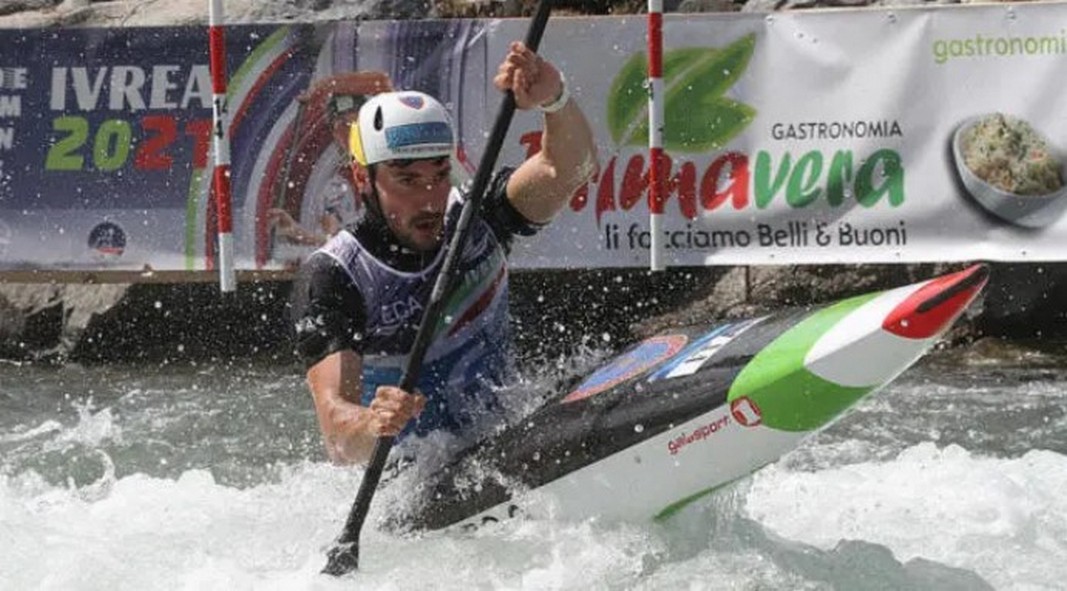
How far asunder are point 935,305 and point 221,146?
172 inches

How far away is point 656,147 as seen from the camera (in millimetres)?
7719

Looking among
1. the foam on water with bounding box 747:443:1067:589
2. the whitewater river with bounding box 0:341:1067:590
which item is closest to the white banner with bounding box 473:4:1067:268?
the whitewater river with bounding box 0:341:1067:590

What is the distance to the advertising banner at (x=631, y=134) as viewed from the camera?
25.2 feet

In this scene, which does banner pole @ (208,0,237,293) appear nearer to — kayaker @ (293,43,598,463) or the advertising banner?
the advertising banner

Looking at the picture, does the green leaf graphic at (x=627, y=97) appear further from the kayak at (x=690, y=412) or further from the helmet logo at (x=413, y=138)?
the helmet logo at (x=413, y=138)

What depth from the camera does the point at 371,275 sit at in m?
4.70

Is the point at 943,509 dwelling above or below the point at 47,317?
above

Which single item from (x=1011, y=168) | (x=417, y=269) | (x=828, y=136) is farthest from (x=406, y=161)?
(x=1011, y=168)

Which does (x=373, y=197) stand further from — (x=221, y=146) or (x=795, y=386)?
(x=221, y=146)

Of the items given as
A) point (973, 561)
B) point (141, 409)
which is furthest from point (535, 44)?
point (141, 409)

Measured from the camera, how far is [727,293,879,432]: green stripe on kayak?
4.15 m

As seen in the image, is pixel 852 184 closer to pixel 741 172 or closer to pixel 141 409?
pixel 741 172

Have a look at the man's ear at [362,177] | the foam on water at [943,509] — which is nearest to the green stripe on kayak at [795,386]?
the foam on water at [943,509]

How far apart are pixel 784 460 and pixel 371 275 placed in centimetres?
174
